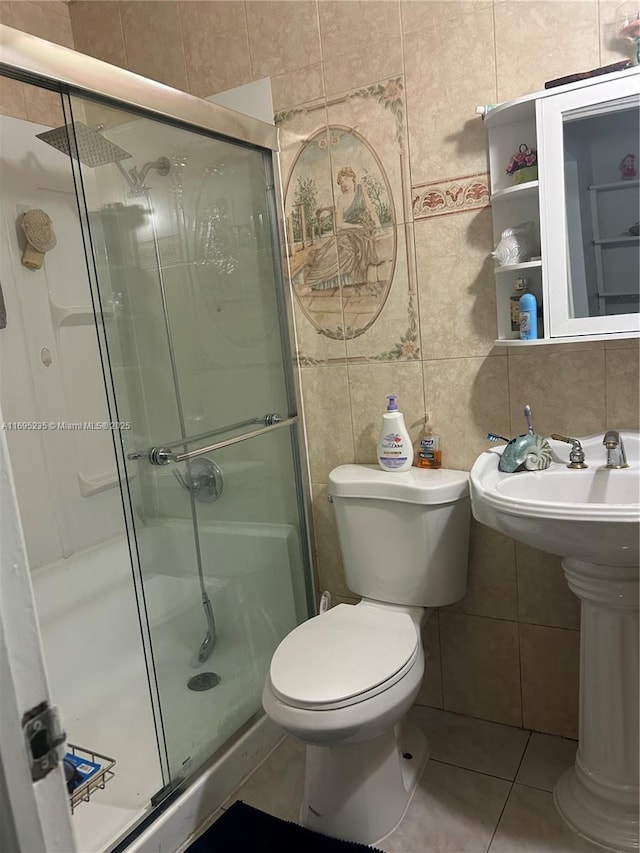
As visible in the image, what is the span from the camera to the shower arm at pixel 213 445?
1564 mm

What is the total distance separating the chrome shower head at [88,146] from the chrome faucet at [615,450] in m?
1.32

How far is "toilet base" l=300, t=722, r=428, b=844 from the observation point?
5.00 feet

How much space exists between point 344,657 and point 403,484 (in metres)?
0.47

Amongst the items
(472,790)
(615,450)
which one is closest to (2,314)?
(615,450)

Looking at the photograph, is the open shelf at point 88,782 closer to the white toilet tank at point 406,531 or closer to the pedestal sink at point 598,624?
the white toilet tank at point 406,531

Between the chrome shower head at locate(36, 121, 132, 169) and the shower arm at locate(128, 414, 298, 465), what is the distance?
26.4 inches

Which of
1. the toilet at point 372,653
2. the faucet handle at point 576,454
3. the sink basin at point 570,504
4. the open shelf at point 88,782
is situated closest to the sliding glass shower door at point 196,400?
the open shelf at point 88,782

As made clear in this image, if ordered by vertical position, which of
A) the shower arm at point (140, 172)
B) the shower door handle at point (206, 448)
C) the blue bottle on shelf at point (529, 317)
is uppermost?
the shower arm at point (140, 172)

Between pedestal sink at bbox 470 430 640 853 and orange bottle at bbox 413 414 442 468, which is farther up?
orange bottle at bbox 413 414 442 468

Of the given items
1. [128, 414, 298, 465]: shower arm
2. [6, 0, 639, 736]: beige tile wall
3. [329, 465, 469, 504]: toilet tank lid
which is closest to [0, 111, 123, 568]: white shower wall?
[6, 0, 639, 736]: beige tile wall

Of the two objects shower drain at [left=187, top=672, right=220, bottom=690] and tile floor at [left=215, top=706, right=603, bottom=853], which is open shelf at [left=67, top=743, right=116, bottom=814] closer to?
shower drain at [left=187, top=672, right=220, bottom=690]

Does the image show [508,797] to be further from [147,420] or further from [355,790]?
[147,420]

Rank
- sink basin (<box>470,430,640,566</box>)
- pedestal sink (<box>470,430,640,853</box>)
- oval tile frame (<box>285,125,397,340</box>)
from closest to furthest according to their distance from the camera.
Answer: sink basin (<box>470,430,640,566</box>) → pedestal sink (<box>470,430,640,853</box>) → oval tile frame (<box>285,125,397,340</box>)

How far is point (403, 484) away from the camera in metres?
1.70
